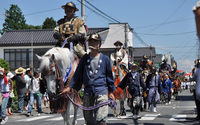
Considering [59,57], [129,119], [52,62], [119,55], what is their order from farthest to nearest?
[119,55] → [129,119] → [59,57] → [52,62]

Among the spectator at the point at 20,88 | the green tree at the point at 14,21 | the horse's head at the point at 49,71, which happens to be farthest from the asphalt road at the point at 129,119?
the green tree at the point at 14,21

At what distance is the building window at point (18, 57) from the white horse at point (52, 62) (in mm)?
37321

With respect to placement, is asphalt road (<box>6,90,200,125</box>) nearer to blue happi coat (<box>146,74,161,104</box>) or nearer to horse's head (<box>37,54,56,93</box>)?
blue happi coat (<box>146,74,161,104</box>)

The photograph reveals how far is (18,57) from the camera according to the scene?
147 feet

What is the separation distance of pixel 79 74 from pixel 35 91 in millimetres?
10070

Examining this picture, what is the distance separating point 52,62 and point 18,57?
38.9 metres

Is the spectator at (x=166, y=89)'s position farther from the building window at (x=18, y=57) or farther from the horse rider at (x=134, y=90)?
the building window at (x=18, y=57)

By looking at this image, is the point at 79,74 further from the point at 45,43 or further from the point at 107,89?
the point at 45,43

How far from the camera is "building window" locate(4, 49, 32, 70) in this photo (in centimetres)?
4430

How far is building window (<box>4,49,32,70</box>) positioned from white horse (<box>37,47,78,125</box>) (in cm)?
3732

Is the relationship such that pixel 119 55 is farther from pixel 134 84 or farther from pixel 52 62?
pixel 52 62

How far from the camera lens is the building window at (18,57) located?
1744 inches

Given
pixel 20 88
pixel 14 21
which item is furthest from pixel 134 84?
pixel 14 21

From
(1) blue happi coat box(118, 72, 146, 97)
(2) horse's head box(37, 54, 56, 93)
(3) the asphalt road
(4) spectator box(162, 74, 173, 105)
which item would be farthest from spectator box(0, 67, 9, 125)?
(4) spectator box(162, 74, 173, 105)
